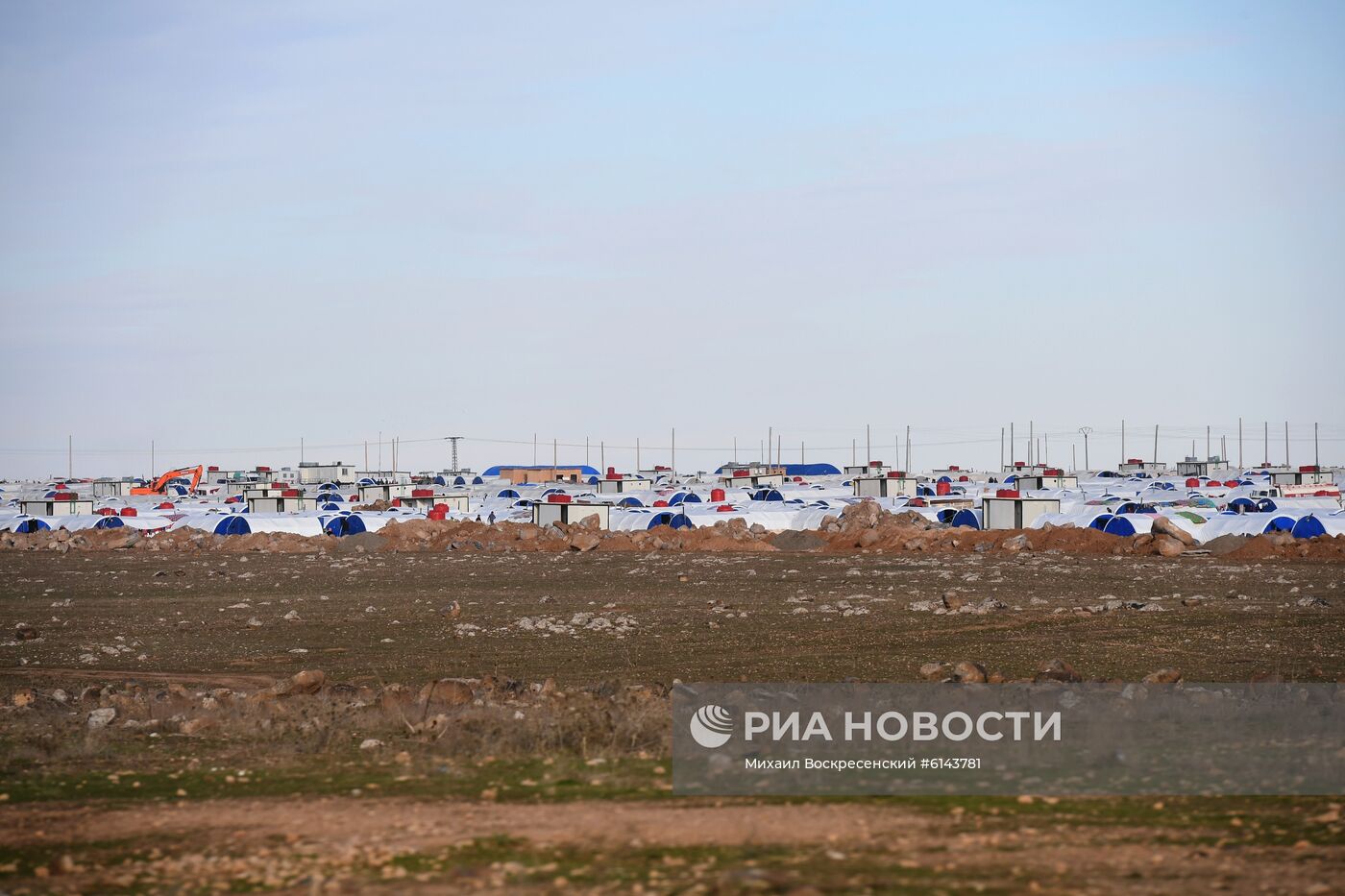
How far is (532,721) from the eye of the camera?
1095 centimetres

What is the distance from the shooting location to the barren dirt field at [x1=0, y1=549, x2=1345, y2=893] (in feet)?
22.8

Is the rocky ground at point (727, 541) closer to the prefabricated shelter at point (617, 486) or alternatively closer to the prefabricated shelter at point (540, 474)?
the prefabricated shelter at point (617, 486)

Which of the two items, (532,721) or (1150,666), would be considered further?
(1150,666)

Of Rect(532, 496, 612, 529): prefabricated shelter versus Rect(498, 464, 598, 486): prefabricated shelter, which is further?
Rect(498, 464, 598, 486): prefabricated shelter

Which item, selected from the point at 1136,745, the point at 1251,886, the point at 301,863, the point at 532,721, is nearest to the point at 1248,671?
the point at 1136,745

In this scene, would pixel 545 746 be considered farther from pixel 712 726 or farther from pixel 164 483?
pixel 164 483

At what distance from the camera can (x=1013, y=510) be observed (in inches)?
1841

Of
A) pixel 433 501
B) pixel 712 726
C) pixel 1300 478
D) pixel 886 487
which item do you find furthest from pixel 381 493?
pixel 712 726

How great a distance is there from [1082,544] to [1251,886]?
33.3 m

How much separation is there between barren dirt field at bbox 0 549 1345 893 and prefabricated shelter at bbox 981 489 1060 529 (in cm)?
1957

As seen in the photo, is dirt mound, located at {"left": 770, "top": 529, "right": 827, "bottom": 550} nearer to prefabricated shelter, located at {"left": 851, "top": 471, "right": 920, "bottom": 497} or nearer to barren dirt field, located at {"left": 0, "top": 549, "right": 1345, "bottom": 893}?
barren dirt field, located at {"left": 0, "top": 549, "right": 1345, "bottom": 893}

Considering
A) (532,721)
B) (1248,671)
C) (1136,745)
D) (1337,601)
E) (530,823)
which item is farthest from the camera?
(1337,601)

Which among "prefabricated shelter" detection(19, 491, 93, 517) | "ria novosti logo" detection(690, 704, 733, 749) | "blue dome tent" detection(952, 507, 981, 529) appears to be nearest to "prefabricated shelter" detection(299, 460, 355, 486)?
"prefabricated shelter" detection(19, 491, 93, 517)

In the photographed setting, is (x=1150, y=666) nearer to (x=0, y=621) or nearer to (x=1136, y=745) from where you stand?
(x=1136, y=745)
